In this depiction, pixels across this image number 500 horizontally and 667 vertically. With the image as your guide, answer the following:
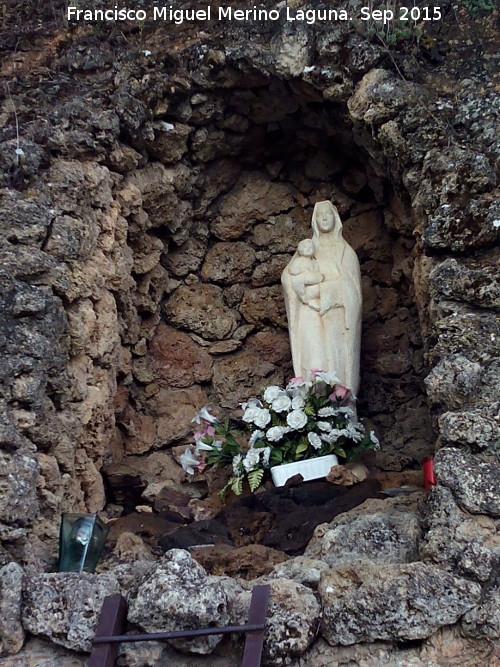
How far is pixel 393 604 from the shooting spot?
3.32 m

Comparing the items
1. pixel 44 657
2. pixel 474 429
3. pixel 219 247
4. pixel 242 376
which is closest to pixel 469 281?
pixel 474 429

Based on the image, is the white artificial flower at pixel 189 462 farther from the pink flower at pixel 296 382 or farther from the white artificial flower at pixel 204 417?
the pink flower at pixel 296 382

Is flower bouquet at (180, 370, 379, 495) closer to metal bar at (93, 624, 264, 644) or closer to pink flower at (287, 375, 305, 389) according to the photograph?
pink flower at (287, 375, 305, 389)

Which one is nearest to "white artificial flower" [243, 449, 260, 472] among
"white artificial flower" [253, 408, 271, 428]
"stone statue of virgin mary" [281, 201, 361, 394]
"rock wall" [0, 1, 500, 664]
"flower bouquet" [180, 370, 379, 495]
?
"flower bouquet" [180, 370, 379, 495]

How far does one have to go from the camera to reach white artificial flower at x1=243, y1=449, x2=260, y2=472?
4.54m

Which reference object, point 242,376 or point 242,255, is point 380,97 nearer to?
point 242,255

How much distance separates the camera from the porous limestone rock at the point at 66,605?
11.0 ft

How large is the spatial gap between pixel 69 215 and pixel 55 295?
0.44 m

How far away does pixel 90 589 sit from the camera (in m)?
3.44

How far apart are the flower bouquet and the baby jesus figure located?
44cm

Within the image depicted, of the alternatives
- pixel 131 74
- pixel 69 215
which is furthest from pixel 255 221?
pixel 69 215

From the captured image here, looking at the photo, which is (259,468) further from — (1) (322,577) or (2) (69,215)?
(2) (69,215)

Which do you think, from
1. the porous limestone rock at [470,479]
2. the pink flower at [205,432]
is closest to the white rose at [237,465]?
the pink flower at [205,432]

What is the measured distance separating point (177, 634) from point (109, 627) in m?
0.25
